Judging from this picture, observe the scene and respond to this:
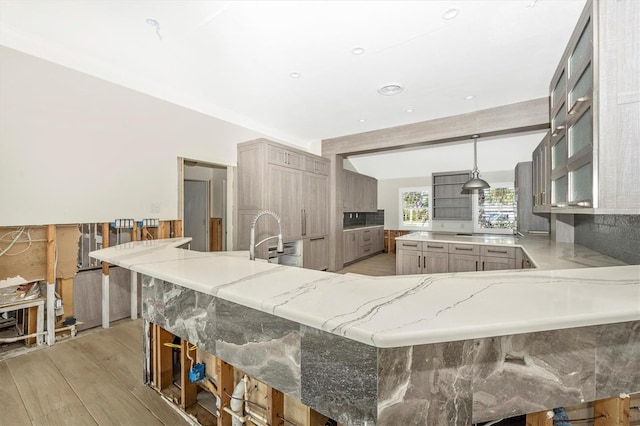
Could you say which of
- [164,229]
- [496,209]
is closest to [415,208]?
[496,209]

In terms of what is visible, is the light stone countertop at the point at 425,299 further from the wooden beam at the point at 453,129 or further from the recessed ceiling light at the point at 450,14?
the wooden beam at the point at 453,129

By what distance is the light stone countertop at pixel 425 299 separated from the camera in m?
0.63

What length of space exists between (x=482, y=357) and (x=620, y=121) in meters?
1.43

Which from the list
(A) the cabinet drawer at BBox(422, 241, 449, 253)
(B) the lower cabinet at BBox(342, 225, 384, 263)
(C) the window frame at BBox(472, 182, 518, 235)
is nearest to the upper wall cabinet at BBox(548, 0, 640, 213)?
(A) the cabinet drawer at BBox(422, 241, 449, 253)

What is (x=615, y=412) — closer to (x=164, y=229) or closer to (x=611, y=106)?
(x=611, y=106)

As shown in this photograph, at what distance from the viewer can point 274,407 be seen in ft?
3.85

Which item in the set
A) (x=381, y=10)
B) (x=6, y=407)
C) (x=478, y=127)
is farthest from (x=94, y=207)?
(x=478, y=127)

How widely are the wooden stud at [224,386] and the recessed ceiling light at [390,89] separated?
3.16 meters

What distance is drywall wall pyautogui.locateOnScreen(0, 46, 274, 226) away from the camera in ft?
7.80

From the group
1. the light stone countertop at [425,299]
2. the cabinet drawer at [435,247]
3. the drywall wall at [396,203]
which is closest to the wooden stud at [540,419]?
the light stone countertop at [425,299]

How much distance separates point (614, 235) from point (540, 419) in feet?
6.92

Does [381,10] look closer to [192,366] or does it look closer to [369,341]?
[369,341]

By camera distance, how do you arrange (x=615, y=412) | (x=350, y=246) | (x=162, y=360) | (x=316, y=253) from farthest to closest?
(x=350, y=246) → (x=316, y=253) → (x=162, y=360) → (x=615, y=412)

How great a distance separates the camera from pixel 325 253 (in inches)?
206
